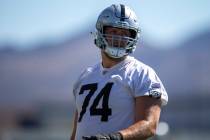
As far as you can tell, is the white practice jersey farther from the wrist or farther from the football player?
the wrist

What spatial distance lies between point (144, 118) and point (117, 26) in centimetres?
78

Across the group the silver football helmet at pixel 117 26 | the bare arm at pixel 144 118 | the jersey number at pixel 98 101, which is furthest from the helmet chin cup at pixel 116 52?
the bare arm at pixel 144 118

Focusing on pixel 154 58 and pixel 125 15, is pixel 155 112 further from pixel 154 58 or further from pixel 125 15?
pixel 154 58

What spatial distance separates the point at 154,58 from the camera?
124500mm

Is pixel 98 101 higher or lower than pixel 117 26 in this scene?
lower

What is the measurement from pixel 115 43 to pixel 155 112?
0.64 meters

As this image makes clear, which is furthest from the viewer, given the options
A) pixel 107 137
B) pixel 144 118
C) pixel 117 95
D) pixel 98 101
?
pixel 98 101

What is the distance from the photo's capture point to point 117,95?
7.90 meters

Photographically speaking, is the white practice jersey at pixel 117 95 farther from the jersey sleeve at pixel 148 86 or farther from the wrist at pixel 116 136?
Result: the wrist at pixel 116 136

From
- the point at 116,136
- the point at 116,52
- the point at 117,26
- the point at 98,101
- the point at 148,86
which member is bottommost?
the point at 116,136

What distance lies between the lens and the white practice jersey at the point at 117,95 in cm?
785

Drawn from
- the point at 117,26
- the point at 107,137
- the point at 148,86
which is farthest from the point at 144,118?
the point at 117,26

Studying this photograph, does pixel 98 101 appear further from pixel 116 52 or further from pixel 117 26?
pixel 117 26

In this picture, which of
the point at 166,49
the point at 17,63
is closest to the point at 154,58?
the point at 166,49
